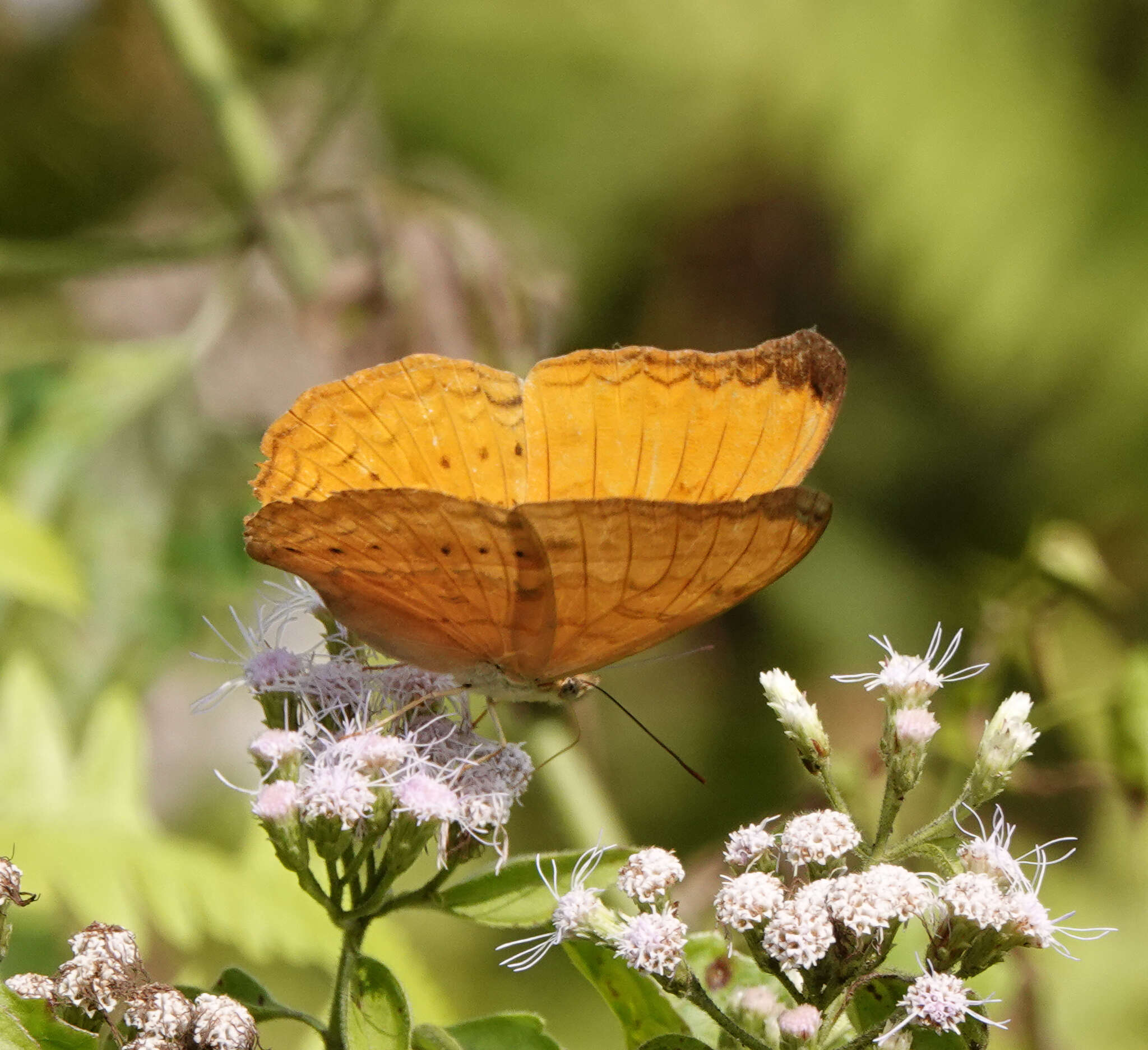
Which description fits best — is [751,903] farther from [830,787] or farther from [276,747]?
[276,747]

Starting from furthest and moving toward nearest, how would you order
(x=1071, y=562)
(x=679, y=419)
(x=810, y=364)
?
(x=1071, y=562) < (x=679, y=419) < (x=810, y=364)

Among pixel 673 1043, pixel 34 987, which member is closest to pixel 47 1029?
pixel 34 987

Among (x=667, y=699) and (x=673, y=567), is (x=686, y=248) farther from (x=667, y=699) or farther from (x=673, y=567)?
(x=673, y=567)

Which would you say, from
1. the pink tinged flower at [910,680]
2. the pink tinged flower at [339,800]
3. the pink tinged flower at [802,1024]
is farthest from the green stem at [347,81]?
the pink tinged flower at [802,1024]

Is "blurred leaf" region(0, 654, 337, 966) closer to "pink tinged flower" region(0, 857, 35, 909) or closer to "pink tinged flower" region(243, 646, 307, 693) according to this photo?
"pink tinged flower" region(243, 646, 307, 693)

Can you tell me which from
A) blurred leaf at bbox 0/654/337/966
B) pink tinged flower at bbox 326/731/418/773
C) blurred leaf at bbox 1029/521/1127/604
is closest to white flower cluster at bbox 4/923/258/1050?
pink tinged flower at bbox 326/731/418/773
